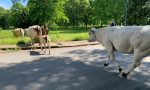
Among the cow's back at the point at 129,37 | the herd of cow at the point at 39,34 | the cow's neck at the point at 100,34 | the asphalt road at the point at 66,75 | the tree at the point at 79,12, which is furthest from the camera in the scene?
the tree at the point at 79,12

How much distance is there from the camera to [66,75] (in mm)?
10445

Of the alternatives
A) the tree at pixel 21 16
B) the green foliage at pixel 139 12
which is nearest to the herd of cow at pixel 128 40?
the green foliage at pixel 139 12

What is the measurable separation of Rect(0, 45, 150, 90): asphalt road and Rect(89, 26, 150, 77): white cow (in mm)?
605

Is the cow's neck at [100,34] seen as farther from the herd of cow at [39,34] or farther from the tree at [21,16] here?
the tree at [21,16]

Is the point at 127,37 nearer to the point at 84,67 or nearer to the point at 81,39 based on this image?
the point at 84,67

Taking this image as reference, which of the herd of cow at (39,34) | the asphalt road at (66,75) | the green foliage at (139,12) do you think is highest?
the green foliage at (139,12)

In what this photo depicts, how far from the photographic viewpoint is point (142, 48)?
31.0 feet

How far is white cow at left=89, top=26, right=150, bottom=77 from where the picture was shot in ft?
30.9

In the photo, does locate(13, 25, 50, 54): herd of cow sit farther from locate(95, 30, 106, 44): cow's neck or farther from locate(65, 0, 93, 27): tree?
locate(65, 0, 93, 27): tree

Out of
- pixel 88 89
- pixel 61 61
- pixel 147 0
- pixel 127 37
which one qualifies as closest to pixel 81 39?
pixel 61 61

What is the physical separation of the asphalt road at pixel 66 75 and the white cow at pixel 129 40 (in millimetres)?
605

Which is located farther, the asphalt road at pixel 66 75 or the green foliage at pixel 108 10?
the green foliage at pixel 108 10

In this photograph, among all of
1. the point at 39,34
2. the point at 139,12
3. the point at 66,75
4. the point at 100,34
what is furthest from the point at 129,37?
the point at 139,12

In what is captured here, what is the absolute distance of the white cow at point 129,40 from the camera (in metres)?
9.42
